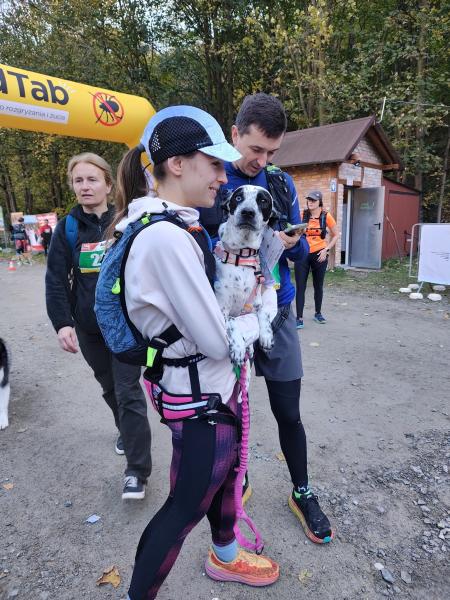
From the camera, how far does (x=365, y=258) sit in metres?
13.3

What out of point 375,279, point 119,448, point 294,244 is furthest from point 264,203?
point 375,279

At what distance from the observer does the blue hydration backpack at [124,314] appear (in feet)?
4.27

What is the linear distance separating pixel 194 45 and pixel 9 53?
895cm

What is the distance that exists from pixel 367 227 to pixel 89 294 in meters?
12.2

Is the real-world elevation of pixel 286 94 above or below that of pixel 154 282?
above

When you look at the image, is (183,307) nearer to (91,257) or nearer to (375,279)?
(91,257)

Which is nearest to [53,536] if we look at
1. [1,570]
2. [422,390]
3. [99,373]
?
[1,570]

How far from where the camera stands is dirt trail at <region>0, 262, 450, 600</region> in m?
2.09

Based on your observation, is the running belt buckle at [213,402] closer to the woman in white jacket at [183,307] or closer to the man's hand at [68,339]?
the woman in white jacket at [183,307]

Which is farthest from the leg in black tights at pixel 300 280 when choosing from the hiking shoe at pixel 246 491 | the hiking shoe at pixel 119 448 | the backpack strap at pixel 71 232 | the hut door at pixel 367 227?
the hut door at pixel 367 227

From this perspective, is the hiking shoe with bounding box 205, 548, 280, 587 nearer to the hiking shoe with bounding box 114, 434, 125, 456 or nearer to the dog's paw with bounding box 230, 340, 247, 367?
the dog's paw with bounding box 230, 340, 247, 367

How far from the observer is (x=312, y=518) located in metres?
2.33

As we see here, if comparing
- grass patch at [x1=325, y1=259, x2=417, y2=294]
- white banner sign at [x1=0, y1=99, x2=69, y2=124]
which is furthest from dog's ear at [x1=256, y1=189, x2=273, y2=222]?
grass patch at [x1=325, y1=259, x2=417, y2=294]

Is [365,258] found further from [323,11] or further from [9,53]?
[9,53]
